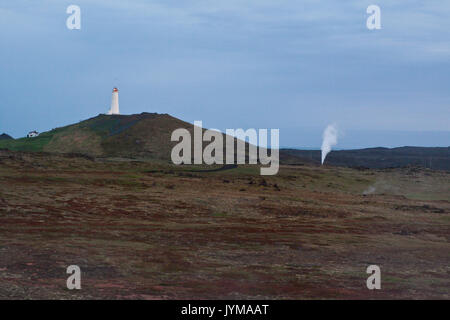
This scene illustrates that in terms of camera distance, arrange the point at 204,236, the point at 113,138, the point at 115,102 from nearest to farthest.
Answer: the point at 204,236 → the point at 113,138 → the point at 115,102

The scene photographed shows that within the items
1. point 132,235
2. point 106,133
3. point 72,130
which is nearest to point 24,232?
point 132,235

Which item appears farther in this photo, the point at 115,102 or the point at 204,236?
the point at 115,102

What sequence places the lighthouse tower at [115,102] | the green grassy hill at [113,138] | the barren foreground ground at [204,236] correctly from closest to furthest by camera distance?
the barren foreground ground at [204,236] → the green grassy hill at [113,138] → the lighthouse tower at [115,102]

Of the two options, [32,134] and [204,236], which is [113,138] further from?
[204,236]

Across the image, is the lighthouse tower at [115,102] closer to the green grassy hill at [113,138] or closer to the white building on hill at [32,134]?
the green grassy hill at [113,138]

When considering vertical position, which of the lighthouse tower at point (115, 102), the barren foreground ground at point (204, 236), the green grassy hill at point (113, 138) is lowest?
the barren foreground ground at point (204, 236)

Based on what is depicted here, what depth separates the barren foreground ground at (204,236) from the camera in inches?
739

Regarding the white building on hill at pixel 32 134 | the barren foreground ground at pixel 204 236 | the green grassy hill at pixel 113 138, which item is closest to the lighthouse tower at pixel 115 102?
the green grassy hill at pixel 113 138

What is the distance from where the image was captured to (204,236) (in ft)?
96.3

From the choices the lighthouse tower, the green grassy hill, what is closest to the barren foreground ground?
the green grassy hill

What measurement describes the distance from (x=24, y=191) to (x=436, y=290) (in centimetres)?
2990

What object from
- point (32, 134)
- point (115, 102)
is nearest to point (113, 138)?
point (115, 102)

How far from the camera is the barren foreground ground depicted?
61.6ft

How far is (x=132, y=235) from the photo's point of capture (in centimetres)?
2855
